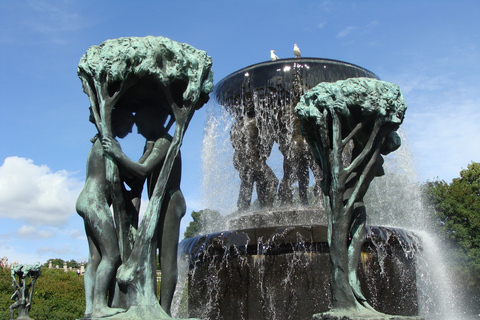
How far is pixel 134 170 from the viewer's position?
474 cm

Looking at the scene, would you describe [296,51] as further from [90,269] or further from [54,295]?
[54,295]

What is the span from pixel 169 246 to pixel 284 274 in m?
2.93

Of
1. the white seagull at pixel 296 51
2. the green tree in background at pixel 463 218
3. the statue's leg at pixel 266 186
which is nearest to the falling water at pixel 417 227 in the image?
the green tree in background at pixel 463 218

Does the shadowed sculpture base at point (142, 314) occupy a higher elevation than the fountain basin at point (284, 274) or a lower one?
lower

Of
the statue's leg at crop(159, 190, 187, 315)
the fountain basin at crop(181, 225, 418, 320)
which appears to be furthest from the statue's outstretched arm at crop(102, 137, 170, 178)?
the fountain basin at crop(181, 225, 418, 320)

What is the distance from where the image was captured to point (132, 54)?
480 centimetres

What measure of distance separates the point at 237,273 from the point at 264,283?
47cm

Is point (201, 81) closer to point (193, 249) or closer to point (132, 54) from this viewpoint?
point (132, 54)

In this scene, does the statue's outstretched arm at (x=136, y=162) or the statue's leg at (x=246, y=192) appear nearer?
the statue's outstretched arm at (x=136, y=162)

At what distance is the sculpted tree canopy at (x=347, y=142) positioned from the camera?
574 centimetres

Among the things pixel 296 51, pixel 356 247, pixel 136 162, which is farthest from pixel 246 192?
pixel 136 162

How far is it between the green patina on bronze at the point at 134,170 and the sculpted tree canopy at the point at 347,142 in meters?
1.62

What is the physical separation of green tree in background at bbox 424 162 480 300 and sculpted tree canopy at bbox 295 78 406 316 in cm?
2294

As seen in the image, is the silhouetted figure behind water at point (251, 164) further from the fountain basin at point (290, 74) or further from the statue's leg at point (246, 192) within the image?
the fountain basin at point (290, 74)
